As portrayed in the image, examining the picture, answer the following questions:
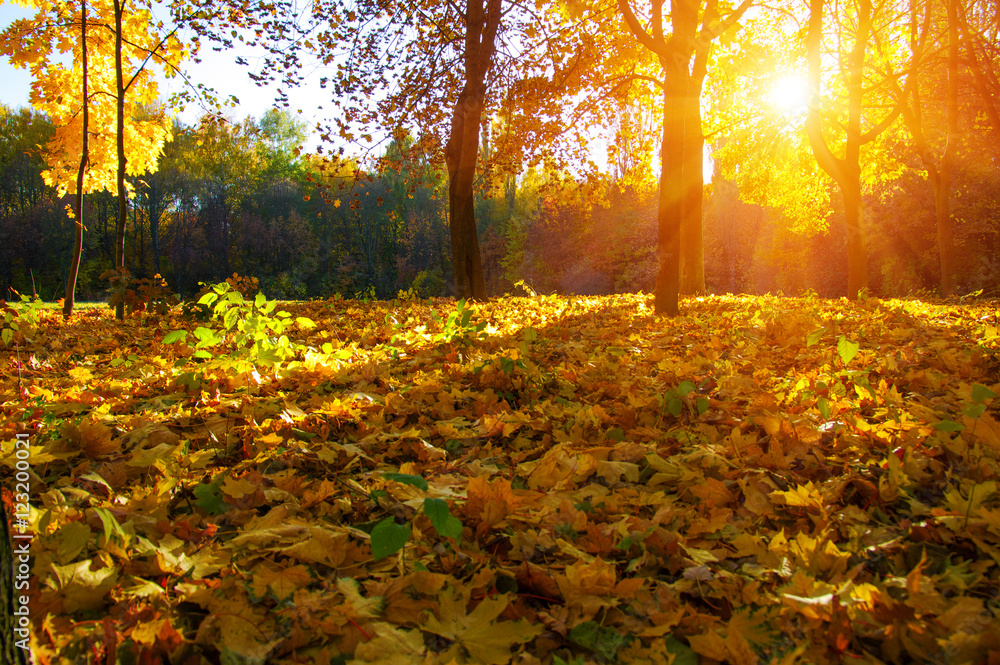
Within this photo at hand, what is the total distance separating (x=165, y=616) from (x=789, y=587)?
136 cm

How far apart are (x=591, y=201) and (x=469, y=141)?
3.12m

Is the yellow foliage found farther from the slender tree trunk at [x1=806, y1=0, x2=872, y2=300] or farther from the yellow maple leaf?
the slender tree trunk at [x1=806, y1=0, x2=872, y2=300]

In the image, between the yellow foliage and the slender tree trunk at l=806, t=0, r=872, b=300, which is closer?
the yellow foliage

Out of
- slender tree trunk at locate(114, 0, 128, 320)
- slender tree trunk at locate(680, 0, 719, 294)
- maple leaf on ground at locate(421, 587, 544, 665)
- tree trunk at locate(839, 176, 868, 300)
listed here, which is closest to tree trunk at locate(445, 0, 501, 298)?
slender tree trunk at locate(680, 0, 719, 294)

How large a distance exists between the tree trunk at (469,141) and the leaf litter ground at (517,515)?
248 inches

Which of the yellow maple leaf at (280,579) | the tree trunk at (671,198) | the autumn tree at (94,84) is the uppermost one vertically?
the autumn tree at (94,84)

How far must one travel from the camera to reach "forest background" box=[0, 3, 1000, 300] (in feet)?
34.8

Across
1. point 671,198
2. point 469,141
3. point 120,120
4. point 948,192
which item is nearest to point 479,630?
point 671,198

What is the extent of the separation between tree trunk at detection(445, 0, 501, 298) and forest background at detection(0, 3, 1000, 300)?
0.64 meters

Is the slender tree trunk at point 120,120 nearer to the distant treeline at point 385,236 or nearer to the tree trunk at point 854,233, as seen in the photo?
the tree trunk at point 854,233

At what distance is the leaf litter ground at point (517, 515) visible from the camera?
41.3 inches

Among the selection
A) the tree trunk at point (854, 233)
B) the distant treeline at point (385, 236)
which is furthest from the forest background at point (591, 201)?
the tree trunk at point (854, 233)

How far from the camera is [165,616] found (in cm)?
107

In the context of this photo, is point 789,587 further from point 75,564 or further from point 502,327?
point 502,327
